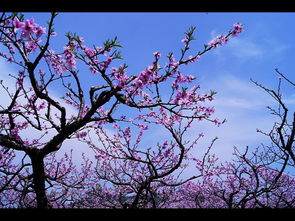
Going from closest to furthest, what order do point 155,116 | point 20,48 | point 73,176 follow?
point 20,48 → point 155,116 → point 73,176

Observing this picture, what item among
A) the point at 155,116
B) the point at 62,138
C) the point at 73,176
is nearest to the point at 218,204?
the point at 73,176

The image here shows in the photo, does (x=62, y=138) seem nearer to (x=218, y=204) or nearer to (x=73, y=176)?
(x=73, y=176)

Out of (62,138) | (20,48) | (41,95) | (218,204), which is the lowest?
(218,204)

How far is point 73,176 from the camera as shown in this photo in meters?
19.6

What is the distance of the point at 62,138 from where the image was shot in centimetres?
644


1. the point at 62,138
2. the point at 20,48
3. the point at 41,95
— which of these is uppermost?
the point at 20,48
